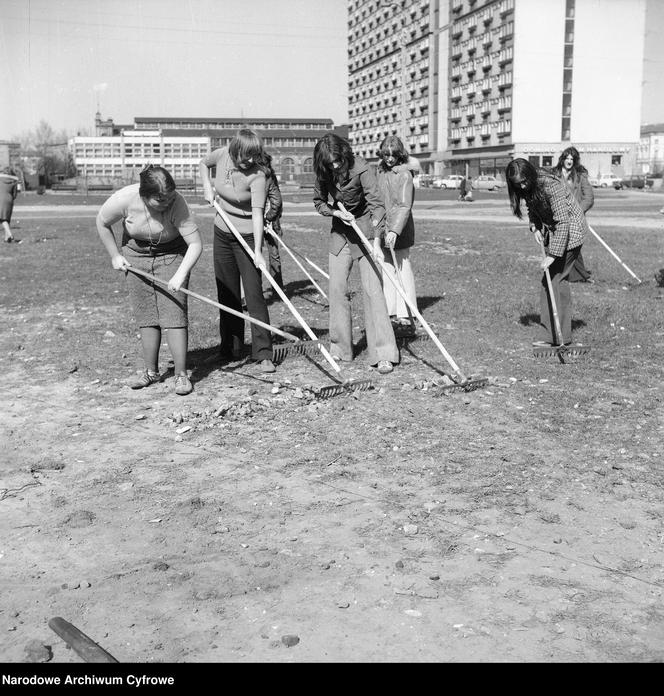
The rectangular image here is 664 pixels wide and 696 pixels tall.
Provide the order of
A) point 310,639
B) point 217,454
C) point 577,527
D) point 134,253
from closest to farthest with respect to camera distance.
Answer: point 310,639 → point 577,527 → point 217,454 → point 134,253

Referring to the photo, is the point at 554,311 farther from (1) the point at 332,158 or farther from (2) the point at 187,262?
(2) the point at 187,262

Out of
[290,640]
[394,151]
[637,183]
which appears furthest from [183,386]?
[637,183]

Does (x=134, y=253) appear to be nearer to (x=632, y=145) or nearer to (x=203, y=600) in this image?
(x=203, y=600)

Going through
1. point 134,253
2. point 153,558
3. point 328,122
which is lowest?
point 153,558

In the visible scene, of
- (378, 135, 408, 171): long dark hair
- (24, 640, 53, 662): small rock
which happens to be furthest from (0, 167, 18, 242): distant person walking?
(24, 640, 53, 662): small rock

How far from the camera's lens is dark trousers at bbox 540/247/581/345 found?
24.8 ft

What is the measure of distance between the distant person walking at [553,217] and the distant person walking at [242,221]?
84.1 inches

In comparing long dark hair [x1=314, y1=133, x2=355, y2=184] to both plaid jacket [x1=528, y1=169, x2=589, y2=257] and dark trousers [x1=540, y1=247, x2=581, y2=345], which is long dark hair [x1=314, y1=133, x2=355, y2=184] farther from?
dark trousers [x1=540, y1=247, x2=581, y2=345]

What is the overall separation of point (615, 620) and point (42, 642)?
2.15 metres

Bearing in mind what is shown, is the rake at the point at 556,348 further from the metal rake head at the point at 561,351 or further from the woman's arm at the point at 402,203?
the woman's arm at the point at 402,203

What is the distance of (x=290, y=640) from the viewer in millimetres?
3068

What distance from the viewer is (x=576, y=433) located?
5.47 m

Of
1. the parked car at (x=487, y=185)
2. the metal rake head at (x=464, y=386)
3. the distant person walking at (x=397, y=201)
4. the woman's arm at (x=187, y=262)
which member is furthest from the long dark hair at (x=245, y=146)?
the parked car at (x=487, y=185)
